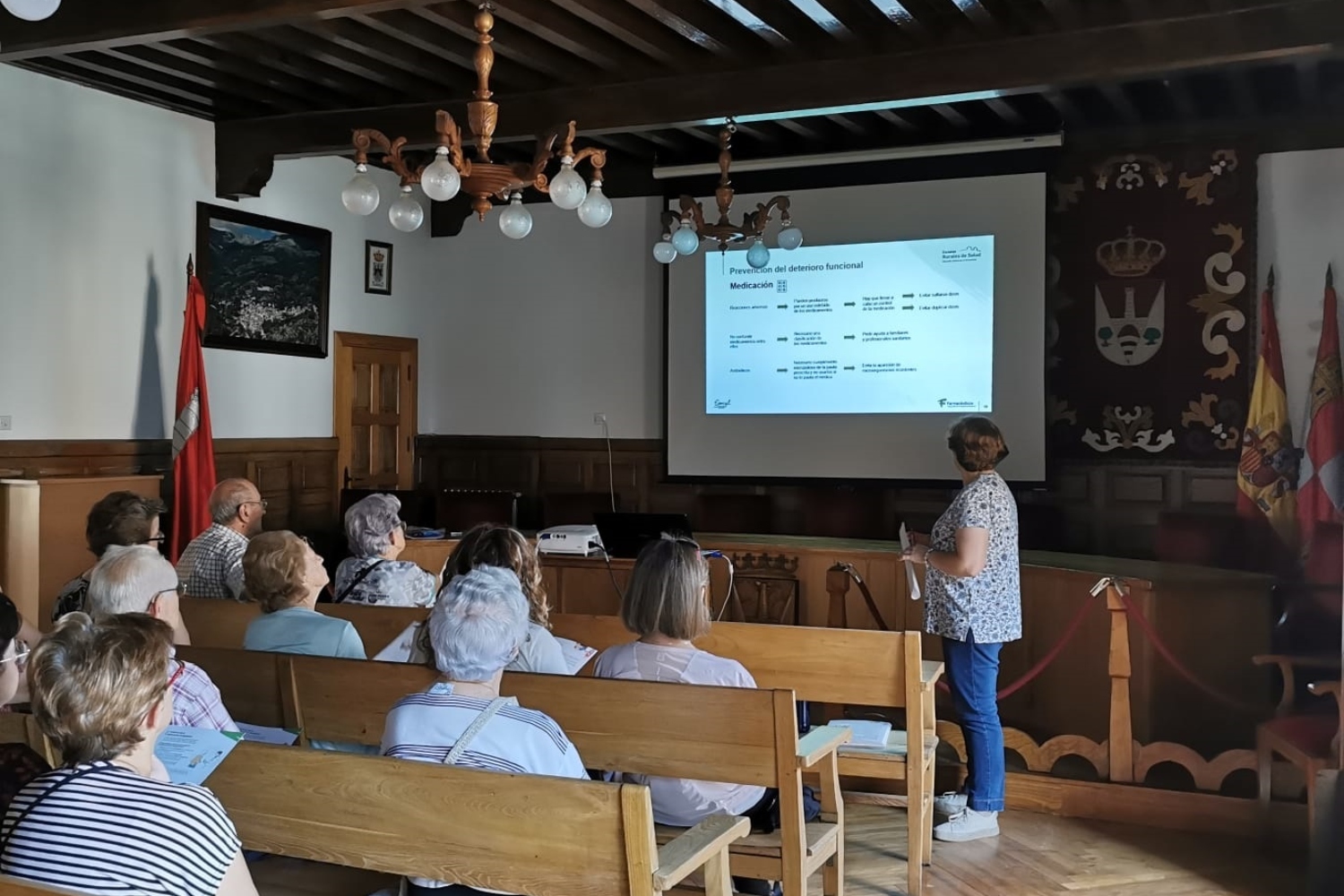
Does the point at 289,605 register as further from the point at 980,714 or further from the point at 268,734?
the point at 980,714

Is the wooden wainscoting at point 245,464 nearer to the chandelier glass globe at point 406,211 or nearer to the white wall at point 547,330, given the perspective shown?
the white wall at point 547,330

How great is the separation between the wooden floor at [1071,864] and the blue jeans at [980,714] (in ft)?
0.59

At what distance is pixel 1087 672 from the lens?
5754 mm

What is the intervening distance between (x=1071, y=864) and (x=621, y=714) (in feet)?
7.00

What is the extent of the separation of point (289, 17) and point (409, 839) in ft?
11.8

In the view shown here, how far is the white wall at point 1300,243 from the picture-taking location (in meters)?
6.47

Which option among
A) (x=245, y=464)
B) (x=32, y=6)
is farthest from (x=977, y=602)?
(x=245, y=464)

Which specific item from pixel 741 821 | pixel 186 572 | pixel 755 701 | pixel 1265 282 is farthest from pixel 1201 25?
pixel 186 572

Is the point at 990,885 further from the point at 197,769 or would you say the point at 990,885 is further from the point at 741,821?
the point at 197,769

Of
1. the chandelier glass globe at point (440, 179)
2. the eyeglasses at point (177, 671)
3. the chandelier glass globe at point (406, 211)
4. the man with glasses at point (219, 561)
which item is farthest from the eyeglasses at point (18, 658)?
the chandelier glass globe at point (406, 211)

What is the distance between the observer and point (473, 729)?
7.37 feet

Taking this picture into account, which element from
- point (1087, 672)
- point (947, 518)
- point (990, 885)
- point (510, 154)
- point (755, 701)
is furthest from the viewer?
point (510, 154)

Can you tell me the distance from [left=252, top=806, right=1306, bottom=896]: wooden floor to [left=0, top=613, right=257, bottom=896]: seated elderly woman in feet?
8.20

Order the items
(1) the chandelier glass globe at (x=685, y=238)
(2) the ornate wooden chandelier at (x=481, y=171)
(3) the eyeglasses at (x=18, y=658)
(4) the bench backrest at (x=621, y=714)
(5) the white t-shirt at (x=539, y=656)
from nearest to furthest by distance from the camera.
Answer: (3) the eyeglasses at (x=18, y=658), (4) the bench backrest at (x=621, y=714), (5) the white t-shirt at (x=539, y=656), (2) the ornate wooden chandelier at (x=481, y=171), (1) the chandelier glass globe at (x=685, y=238)
